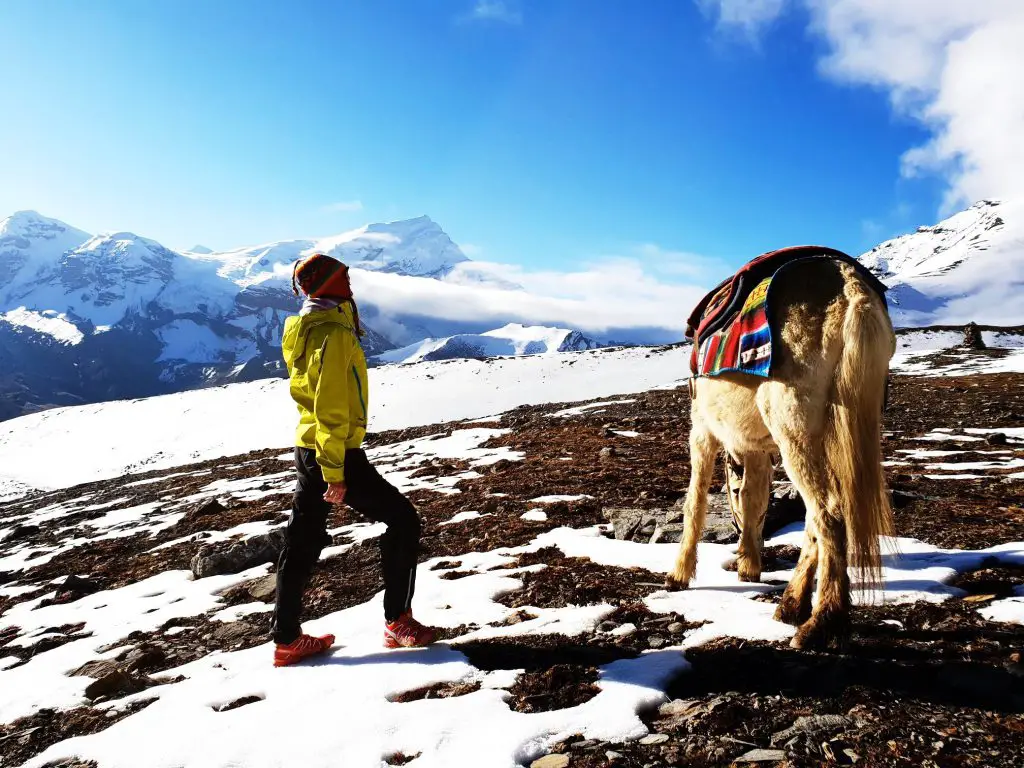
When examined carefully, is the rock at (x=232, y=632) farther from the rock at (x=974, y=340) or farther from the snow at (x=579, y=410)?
the rock at (x=974, y=340)

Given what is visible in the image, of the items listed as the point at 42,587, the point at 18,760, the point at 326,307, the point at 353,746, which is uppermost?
the point at 326,307

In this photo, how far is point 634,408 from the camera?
19.0 meters

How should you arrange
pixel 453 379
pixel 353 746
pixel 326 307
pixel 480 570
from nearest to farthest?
pixel 353 746
pixel 326 307
pixel 480 570
pixel 453 379

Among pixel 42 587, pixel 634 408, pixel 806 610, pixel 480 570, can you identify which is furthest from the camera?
pixel 634 408

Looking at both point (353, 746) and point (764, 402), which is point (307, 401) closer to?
point (353, 746)

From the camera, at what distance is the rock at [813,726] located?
2455mm

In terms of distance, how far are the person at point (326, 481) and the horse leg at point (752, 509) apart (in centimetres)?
258

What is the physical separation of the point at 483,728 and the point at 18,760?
9.44ft

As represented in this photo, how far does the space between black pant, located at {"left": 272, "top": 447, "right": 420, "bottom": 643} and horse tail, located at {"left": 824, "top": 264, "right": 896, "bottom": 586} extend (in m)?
2.81

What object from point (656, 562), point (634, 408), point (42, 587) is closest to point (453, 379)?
point (634, 408)

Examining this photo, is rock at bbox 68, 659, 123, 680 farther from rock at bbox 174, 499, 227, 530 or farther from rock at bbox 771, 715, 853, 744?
rock at bbox 174, 499, 227, 530

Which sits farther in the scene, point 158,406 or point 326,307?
point 158,406

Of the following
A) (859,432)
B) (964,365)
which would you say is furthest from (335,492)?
(964,365)

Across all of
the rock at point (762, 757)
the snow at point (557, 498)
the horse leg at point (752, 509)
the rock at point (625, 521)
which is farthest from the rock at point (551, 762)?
the snow at point (557, 498)
